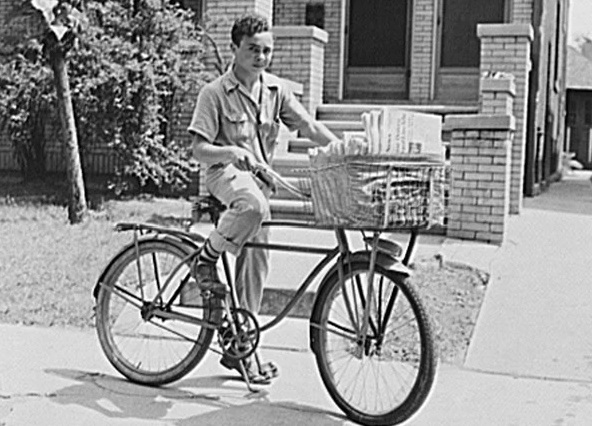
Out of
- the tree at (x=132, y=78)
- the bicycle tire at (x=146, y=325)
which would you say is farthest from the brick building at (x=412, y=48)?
the bicycle tire at (x=146, y=325)

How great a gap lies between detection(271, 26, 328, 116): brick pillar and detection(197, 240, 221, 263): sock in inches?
282

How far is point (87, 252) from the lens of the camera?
28.9 feet

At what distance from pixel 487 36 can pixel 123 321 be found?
6.84 metres

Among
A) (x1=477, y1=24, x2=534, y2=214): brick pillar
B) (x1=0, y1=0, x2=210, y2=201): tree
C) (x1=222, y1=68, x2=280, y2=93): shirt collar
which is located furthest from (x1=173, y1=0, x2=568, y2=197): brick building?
(x1=222, y1=68, x2=280, y2=93): shirt collar

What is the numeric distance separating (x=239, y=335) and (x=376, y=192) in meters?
1.19

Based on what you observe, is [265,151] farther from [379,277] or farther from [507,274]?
[507,274]

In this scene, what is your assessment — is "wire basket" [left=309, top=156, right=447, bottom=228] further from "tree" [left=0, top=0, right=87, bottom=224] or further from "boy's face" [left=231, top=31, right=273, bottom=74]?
"tree" [left=0, top=0, right=87, bottom=224]

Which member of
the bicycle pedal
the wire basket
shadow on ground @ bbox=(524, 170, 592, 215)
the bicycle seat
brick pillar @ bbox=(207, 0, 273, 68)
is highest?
brick pillar @ bbox=(207, 0, 273, 68)

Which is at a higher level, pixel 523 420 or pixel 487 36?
pixel 487 36

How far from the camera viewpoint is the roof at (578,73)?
37.5 metres

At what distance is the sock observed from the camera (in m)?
4.78

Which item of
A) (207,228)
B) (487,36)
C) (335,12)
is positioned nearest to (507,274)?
(207,228)

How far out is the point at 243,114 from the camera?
16.0ft

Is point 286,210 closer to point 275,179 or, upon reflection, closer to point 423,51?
point 275,179
